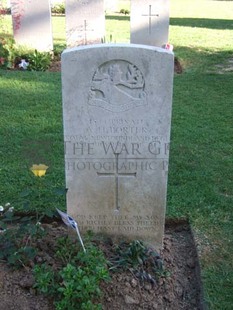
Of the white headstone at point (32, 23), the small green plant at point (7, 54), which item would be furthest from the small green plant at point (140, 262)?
the white headstone at point (32, 23)

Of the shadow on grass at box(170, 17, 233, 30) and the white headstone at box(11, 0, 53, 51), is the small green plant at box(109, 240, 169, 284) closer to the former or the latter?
the white headstone at box(11, 0, 53, 51)

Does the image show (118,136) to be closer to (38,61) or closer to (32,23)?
(38,61)

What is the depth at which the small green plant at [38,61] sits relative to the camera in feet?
28.5

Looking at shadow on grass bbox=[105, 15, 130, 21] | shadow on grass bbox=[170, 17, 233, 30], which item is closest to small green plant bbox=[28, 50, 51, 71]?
shadow on grass bbox=[170, 17, 233, 30]

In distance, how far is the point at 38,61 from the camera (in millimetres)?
8719

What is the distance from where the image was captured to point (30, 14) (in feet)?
30.3

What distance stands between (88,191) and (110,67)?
913 mm

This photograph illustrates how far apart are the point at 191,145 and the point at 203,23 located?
10974 millimetres

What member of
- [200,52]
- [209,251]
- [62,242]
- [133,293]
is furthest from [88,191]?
[200,52]

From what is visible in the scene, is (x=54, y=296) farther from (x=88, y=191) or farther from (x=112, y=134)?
(x=112, y=134)

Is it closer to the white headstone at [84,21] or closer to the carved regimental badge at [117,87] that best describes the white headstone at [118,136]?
the carved regimental badge at [117,87]

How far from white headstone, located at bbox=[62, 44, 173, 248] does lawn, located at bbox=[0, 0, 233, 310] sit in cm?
55

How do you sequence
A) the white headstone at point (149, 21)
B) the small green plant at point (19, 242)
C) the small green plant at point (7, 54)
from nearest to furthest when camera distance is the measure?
the small green plant at point (19, 242), the small green plant at point (7, 54), the white headstone at point (149, 21)

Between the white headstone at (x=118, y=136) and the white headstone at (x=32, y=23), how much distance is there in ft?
21.5
